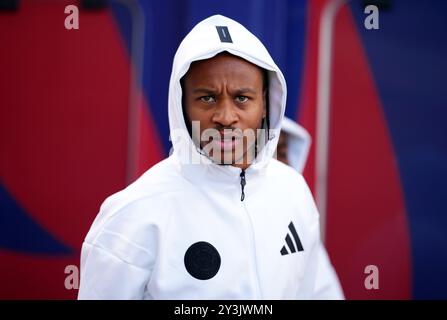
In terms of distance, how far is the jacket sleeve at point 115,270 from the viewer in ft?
4.66

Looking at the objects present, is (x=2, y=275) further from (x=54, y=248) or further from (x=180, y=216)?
(x=180, y=216)

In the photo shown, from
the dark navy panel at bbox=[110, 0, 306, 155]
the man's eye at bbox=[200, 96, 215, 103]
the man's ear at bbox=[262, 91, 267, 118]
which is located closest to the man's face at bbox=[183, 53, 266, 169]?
the man's eye at bbox=[200, 96, 215, 103]

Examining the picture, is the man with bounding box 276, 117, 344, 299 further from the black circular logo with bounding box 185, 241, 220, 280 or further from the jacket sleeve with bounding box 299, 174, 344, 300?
the black circular logo with bounding box 185, 241, 220, 280

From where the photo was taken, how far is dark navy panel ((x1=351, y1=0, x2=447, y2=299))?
2482mm

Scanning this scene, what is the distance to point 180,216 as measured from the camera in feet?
4.91

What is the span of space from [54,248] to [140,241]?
109 centimetres

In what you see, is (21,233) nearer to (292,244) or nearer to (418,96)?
(292,244)

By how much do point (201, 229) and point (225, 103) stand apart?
30 centimetres

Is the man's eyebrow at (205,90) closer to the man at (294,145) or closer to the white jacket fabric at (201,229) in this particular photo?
the white jacket fabric at (201,229)

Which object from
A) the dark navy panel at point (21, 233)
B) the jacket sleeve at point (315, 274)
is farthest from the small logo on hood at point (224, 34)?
the dark navy panel at point (21, 233)

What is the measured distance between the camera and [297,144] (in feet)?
8.32

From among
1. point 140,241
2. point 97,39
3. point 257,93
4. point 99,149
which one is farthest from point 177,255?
point 97,39

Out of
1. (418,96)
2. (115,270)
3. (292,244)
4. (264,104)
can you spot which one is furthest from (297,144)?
(115,270)

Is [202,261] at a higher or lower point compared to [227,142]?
lower
